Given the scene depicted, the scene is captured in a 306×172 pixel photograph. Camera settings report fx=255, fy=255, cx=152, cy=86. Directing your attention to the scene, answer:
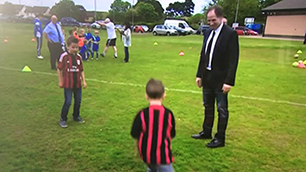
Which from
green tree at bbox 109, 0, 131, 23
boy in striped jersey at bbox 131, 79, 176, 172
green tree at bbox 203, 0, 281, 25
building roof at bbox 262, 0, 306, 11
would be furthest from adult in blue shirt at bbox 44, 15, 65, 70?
green tree at bbox 203, 0, 281, 25

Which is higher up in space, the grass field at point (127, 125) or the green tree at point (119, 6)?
the green tree at point (119, 6)

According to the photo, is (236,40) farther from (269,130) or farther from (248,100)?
(248,100)

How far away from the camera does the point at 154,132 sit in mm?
1993

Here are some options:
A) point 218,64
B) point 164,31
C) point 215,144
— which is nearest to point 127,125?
point 215,144

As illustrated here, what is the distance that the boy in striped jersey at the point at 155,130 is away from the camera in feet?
6.51

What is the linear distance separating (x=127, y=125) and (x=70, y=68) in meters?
1.28

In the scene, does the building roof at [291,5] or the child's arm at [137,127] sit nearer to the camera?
the child's arm at [137,127]

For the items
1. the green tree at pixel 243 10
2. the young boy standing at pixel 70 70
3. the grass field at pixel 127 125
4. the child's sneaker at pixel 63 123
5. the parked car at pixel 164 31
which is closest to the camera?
the grass field at pixel 127 125

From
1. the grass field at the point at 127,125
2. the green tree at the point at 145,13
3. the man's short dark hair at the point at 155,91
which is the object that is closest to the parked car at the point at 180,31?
the green tree at the point at 145,13

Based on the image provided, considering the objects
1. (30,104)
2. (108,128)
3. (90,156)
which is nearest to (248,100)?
(108,128)

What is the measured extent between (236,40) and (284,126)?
2.12 meters

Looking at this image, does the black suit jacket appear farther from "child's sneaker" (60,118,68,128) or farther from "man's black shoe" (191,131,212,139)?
"child's sneaker" (60,118,68,128)

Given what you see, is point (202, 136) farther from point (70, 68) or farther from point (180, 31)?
point (180, 31)

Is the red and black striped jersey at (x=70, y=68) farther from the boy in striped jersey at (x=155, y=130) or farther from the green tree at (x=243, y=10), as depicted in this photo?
the green tree at (x=243, y=10)
